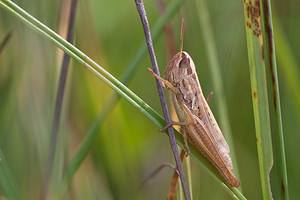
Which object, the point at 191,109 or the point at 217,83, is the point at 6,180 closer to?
the point at 191,109

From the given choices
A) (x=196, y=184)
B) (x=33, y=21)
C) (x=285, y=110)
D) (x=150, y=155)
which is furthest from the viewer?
(x=150, y=155)

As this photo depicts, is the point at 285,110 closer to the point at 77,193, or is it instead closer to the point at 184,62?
the point at 184,62

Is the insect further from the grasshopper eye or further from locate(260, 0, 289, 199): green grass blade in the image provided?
locate(260, 0, 289, 199): green grass blade

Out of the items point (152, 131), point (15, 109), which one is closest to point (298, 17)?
point (152, 131)

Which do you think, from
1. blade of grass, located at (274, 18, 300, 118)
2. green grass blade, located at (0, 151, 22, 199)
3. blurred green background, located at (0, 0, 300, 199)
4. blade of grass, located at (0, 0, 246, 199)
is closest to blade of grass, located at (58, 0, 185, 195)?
blurred green background, located at (0, 0, 300, 199)

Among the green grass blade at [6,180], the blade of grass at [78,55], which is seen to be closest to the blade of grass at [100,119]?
the green grass blade at [6,180]

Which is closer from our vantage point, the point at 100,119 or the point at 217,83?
the point at 100,119

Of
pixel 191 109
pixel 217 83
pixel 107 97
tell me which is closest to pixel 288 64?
pixel 217 83
